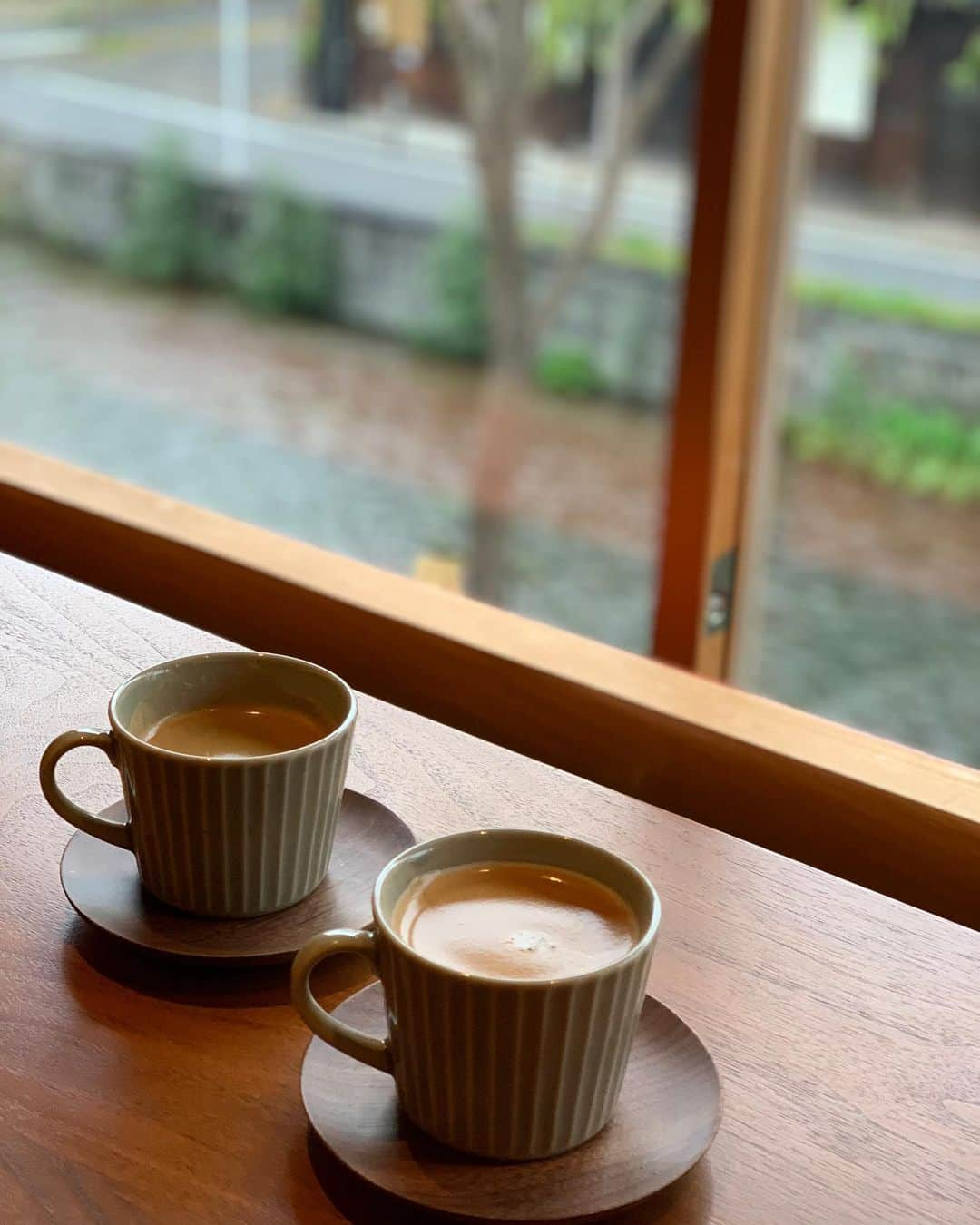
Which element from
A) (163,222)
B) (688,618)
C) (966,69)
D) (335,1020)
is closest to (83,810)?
(335,1020)

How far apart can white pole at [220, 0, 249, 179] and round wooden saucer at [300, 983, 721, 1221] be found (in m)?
4.43

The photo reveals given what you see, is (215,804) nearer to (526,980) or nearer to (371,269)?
(526,980)

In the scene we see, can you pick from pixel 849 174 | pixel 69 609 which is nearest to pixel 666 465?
pixel 69 609

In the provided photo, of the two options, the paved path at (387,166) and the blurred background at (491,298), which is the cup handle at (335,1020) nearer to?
the blurred background at (491,298)

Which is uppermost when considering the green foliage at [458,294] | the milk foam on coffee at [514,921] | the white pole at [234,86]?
the white pole at [234,86]

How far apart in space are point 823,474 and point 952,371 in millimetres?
636

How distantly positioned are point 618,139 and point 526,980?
3649 mm

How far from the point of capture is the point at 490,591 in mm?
4344

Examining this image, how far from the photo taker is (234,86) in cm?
470

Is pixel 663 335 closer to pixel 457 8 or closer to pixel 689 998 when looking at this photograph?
pixel 457 8

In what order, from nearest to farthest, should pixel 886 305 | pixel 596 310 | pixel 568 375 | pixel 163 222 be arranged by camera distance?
1. pixel 886 305
2. pixel 596 310
3. pixel 568 375
4. pixel 163 222

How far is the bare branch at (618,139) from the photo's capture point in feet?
12.4

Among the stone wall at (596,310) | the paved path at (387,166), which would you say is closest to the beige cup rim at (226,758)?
the stone wall at (596,310)

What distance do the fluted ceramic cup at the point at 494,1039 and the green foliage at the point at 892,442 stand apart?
2.84 m
